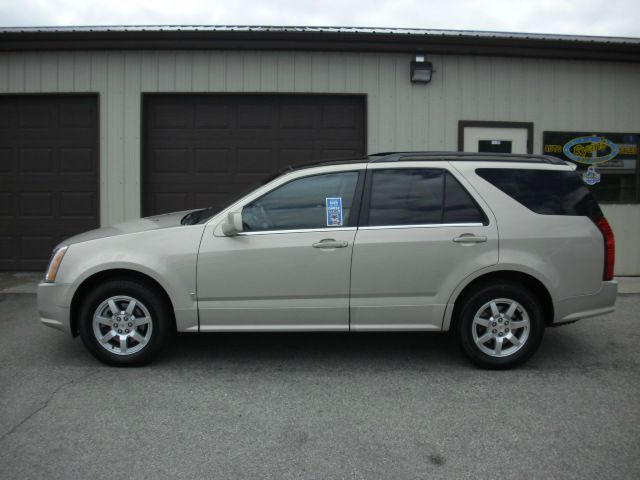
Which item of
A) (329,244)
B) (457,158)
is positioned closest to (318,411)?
(329,244)

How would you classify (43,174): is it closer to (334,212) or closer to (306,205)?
(306,205)

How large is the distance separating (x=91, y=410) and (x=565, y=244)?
12.8ft

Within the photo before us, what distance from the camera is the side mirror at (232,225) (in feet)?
15.1

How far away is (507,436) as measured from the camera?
357 centimetres

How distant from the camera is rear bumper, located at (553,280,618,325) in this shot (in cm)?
481

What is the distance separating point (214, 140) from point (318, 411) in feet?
20.6

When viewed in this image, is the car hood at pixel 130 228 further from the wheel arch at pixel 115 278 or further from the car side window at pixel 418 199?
the car side window at pixel 418 199

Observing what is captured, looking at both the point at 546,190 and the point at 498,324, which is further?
the point at 546,190

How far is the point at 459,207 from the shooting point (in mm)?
4844

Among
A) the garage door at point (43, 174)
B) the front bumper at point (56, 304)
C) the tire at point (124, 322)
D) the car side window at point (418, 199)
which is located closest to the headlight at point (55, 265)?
the front bumper at point (56, 304)

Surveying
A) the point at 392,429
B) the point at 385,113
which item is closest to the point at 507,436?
the point at 392,429

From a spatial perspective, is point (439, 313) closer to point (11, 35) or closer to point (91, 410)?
point (91, 410)

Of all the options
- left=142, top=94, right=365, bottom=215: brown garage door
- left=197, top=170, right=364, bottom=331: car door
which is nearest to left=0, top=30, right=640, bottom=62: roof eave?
left=142, top=94, right=365, bottom=215: brown garage door

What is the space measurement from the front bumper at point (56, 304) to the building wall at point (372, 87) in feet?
14.5
